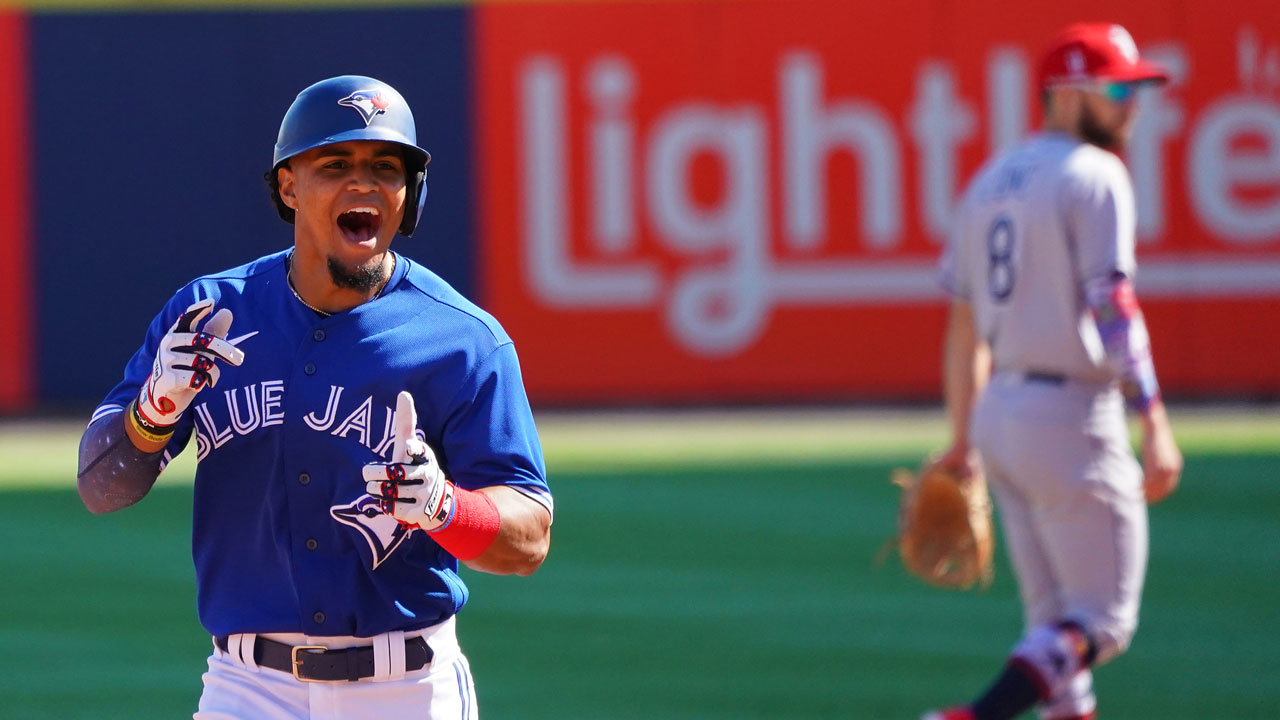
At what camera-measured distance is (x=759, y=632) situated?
8141 mm

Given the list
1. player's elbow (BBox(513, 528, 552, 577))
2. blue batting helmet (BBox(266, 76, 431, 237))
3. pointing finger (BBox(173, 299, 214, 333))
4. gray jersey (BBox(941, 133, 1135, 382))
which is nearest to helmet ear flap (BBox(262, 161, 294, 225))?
blue batting helmet (BBox(266, 76, 431, 237))

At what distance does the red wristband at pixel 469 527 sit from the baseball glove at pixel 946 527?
9.50 ft

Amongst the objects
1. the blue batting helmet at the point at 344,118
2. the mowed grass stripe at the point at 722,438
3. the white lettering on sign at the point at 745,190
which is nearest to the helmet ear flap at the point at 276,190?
the blue batting helmet at the point at 344,118

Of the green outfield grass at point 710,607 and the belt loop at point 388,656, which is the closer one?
the belt loop at point 388,656

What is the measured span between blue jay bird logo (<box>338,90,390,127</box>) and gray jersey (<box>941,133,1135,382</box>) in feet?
8.28

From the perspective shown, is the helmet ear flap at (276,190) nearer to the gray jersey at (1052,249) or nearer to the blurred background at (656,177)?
the gray jersey at (1052,249)

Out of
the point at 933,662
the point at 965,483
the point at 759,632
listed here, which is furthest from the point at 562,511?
the point at 965,483

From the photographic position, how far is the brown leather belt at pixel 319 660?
3545mm

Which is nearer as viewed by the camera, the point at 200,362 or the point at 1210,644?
the point at 200,362

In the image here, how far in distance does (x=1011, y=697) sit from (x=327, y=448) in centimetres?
257

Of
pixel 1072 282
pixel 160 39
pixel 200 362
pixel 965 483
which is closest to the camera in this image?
pixel 200 362

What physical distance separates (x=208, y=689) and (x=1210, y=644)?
5300mm

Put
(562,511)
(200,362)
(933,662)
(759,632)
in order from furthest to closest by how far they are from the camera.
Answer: (562,511) < (759,632) < (933,662) < (200,362)

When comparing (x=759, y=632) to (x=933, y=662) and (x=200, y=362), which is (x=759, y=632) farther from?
(x=200, y=362)
